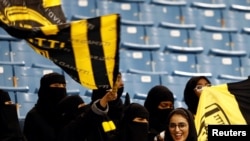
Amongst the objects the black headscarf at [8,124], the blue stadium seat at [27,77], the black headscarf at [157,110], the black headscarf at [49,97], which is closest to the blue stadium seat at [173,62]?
the blue stadium seat at [27,77]

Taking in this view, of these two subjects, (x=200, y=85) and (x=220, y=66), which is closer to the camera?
(x=200, y=85)

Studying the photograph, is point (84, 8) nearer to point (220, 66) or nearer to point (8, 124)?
point (220, 66)

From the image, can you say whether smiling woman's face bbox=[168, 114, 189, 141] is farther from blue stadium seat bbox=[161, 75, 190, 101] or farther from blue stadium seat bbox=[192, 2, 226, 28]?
blue stadium seat bbox=[192, 2, 226, 28]

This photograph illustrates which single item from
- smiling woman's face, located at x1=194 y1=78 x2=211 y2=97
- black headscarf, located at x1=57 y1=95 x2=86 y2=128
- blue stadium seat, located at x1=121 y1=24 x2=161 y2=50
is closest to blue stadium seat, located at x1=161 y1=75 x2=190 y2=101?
blue stadium seat, located at x1=121 y1=24 x2=161 y2=50

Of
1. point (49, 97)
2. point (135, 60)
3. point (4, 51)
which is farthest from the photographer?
point (135, 60)

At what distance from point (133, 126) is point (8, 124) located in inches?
30.0

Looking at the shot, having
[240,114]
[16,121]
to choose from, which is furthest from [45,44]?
[240,114]

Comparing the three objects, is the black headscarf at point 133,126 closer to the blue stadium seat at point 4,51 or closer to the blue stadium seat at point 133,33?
the blue stadium seat at point 4,51

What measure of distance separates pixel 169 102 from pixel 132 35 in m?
4.54

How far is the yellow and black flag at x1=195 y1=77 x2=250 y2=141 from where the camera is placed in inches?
252

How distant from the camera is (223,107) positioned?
21.4ft

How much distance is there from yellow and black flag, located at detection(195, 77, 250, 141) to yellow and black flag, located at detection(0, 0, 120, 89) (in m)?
0.91

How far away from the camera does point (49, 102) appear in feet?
22.5

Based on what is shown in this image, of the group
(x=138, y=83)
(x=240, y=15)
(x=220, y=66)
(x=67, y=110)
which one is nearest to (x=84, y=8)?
(x=138, y=83)
